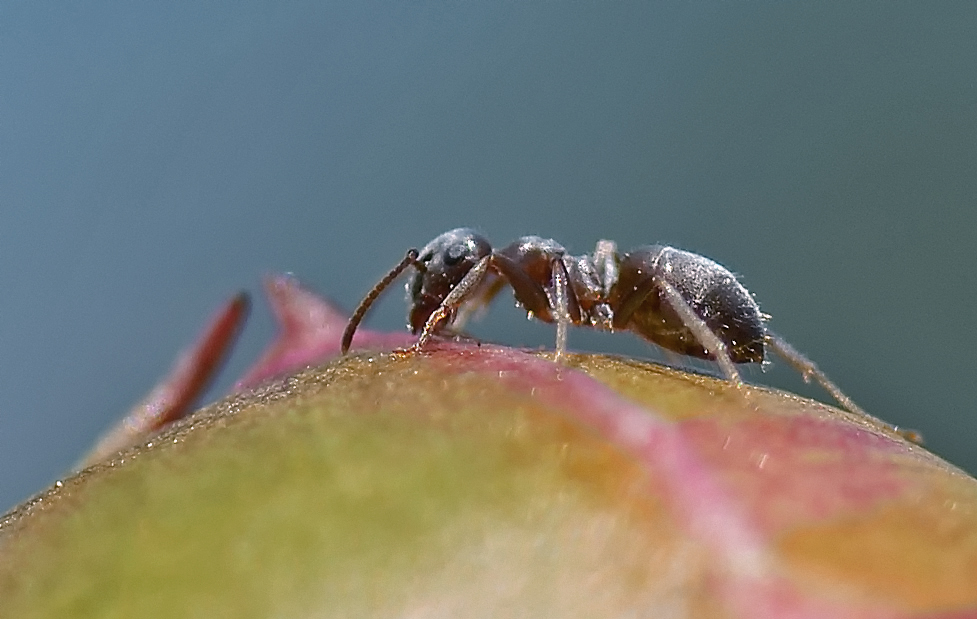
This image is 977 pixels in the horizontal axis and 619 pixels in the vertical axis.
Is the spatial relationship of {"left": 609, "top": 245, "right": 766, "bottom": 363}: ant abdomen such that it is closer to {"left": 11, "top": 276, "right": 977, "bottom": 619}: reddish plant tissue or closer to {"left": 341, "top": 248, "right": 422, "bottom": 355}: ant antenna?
{"left": 341, "top": 248, "right": 422, "bottom": 355}: ant antenna

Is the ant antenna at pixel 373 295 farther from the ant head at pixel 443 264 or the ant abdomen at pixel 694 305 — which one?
the ant abdomen at pixel 694 305

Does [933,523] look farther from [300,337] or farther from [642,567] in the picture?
[300,337]

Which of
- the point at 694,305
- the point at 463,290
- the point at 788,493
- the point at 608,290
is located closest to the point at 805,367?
the point at 694,305

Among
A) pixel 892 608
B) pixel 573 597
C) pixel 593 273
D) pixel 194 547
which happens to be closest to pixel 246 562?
pixel 194 547

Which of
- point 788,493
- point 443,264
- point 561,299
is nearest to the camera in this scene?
point 788,493

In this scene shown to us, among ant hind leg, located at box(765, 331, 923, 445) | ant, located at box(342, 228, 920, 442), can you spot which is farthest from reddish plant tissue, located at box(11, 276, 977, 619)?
ant, located at box(342, 228, 920, 442)

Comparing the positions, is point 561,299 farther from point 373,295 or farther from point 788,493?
point 788,493

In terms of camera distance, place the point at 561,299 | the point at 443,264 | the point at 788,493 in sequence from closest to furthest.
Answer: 1. the point at 788,493
2. the point at 561,299
3. the point at 443,264
